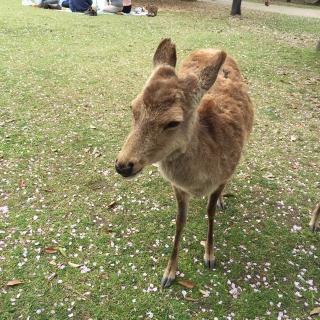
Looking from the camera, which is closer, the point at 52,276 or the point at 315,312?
the point at 315,312

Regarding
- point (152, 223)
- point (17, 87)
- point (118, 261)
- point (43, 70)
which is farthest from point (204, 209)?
point (43, 70)

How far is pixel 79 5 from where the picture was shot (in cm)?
1638

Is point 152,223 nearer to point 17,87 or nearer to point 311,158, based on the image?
point 311,158

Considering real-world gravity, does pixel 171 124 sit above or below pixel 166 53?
below

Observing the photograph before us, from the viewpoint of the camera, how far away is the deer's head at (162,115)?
8.98ft

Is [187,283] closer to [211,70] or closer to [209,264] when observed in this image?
[209,264]

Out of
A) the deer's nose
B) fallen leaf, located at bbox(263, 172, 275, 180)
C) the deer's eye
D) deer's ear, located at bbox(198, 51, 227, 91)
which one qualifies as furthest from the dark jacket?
the deer's nose

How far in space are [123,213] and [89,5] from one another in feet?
46.3

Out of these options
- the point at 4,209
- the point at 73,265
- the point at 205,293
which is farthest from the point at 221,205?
the point at 4,209

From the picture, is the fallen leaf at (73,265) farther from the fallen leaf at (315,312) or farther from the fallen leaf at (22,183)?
the fallen leaf at (315,312)

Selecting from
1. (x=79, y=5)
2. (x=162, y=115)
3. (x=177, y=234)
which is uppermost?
(x=162, y=115)

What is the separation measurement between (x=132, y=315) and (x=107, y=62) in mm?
7726

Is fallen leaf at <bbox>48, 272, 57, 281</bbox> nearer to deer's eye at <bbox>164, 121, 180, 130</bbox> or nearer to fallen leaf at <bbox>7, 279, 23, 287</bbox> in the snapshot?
fallen leaf at <bbox>7, 279, 23, 287</bbox>

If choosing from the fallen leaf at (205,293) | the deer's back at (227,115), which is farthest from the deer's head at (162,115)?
the fallen leaf at (205,293)
